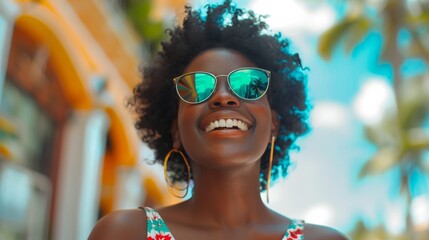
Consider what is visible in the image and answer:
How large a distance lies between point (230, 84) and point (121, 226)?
580 mm

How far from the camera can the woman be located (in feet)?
7.03

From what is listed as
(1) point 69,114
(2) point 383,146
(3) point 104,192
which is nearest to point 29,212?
(1) point 69,114

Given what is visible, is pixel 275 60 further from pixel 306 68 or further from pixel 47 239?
pixel 47 239

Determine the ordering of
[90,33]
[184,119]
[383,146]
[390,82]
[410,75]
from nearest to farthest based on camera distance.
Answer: [184,119] → [90,33] → [390,82] → [410,75] → [383,146]

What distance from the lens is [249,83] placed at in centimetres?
221

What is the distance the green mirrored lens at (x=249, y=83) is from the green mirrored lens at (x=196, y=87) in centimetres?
7

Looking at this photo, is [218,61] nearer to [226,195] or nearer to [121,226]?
[226,195]

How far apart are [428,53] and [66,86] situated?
15.2 metres

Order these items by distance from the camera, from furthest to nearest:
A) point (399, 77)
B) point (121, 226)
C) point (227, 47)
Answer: point (399, 77)
point (227, 47)
point (121, 226)

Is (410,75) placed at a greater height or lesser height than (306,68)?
greater

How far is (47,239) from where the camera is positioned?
31.5 ft

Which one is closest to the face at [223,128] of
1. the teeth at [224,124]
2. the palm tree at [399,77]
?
the teeth at [224,124]

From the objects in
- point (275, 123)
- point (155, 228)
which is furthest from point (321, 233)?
point (155, 228)

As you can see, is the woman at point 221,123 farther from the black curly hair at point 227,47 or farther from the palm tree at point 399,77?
the palm tree at point 399,77
